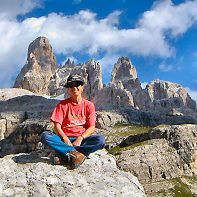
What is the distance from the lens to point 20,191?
14.3 metres

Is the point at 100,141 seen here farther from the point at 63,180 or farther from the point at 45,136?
the point at 63,180

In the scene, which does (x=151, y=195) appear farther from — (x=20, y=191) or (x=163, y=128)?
(x=20, y=191)

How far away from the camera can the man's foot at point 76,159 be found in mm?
15727

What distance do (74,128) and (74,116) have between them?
52cm

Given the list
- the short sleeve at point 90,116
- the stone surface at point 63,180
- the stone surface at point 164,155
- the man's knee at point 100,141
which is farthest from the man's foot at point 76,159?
the stone surface at point 164,155

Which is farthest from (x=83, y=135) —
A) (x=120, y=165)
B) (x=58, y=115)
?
(x=120, y=165)

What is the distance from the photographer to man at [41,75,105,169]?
16609 millimetres

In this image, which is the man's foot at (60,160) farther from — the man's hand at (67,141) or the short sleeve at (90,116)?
the short sleeve at (90,116)

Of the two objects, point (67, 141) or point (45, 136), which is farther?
point (45, 136)

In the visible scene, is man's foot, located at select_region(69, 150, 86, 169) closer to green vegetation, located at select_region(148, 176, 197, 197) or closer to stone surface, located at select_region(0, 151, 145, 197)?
stone surface, located at select_region(0, 151, 145, 197)

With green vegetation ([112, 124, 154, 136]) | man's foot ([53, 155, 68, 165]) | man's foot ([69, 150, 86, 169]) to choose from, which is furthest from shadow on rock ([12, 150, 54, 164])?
green vegetation ([112, 124, 154, 136])

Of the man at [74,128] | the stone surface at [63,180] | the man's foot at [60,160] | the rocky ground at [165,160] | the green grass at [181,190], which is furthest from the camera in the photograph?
the rocky ground at [165,160]

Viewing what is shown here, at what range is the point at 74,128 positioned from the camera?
57.5ft

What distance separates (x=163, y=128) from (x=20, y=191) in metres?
146
